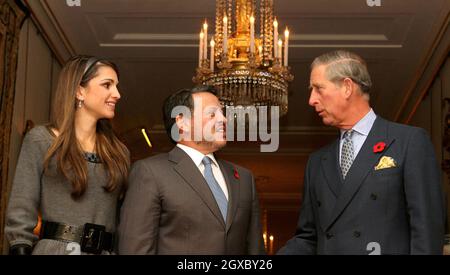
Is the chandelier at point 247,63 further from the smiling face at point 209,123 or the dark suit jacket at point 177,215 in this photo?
the dark suit jacket at point 177,215

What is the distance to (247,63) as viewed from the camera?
246 inches

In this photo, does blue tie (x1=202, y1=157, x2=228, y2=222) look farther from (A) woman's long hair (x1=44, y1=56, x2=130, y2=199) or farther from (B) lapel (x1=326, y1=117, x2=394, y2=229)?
(B) lapel (x1=326, y1=117, x2=394, y2=229)

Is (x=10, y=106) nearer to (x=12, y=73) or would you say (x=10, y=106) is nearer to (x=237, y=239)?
(x=12, y=73)

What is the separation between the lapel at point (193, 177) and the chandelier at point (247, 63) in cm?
252

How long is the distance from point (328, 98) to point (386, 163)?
434mm

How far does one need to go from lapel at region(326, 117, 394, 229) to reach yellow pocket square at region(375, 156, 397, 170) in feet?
0.07

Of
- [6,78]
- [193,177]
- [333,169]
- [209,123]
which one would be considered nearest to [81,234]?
[193,177]

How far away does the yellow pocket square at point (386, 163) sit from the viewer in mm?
3393

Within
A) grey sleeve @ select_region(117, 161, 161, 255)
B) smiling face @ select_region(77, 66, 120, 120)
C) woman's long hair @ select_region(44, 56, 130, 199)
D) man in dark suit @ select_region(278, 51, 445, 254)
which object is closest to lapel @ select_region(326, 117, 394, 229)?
man in dark suit @ select_region(278, 51, 445, 254)

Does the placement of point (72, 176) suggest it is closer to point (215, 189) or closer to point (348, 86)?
point (215, 189)

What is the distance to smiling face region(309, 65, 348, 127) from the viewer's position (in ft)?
11.8

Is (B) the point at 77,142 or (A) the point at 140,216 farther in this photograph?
(B) the point at 77,142

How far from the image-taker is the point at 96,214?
11.4 feet
